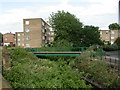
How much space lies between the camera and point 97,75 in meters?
7.82

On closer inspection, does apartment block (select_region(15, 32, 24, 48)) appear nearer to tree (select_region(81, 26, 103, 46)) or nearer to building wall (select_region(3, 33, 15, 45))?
building wall (select_region(3, 33, 15, 45))

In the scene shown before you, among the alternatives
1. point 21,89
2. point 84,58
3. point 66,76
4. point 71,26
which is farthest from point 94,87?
point 71,26

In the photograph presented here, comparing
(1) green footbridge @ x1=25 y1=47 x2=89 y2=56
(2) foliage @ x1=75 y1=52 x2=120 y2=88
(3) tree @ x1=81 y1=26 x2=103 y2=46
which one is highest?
(3) tree @ x1=81 y1=26 x2=103 y2=46

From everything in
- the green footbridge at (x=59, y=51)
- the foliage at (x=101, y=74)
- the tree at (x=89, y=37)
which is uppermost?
the tree at (x=89, y=37)

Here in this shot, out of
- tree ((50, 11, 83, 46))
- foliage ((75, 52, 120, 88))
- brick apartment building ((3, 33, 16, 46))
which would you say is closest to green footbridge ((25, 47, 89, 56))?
foliage ((75, 52, 120, 88))

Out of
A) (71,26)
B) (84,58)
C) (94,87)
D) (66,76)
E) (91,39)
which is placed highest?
(71,26)

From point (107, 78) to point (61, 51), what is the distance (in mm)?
10870

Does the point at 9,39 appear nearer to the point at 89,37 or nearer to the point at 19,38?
the point at 19,38

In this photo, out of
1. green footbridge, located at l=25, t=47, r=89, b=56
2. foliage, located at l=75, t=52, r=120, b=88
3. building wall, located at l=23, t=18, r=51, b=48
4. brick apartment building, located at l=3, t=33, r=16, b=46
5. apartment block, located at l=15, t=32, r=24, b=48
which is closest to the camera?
foliage, located at l=75, t=52, r=120, b=88

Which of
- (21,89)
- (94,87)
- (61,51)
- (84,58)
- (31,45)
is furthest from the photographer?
(31,45)

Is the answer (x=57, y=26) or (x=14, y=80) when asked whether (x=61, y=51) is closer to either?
(x=57, y=26)

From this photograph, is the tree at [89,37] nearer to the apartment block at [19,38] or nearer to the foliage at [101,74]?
the foliage at [101,74]

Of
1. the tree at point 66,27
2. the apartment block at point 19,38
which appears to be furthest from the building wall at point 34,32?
the tree at point 66,27

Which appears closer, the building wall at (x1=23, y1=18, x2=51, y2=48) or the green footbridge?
the green footbridge
